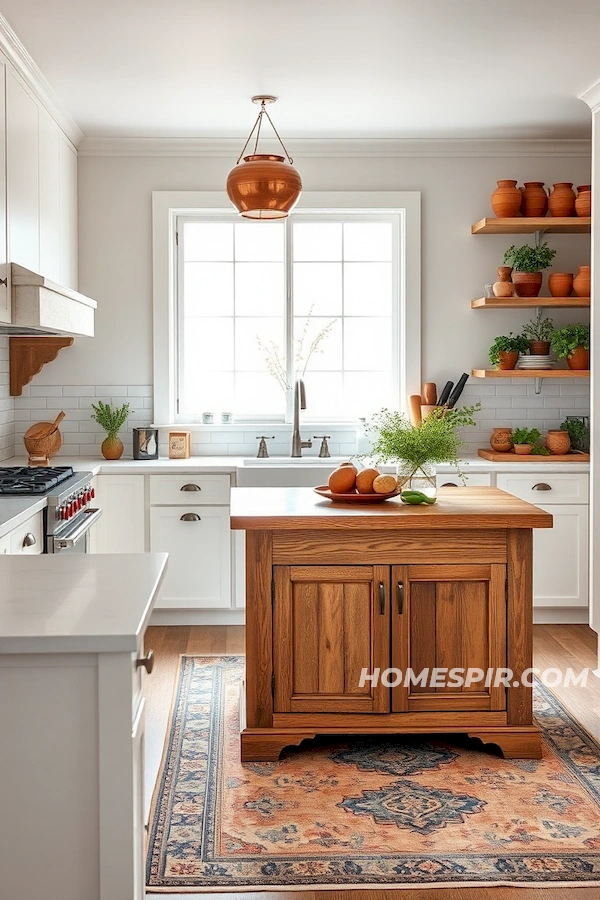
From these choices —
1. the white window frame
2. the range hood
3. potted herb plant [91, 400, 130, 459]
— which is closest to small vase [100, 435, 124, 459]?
potted herb plant [91, 400, 130, 459]

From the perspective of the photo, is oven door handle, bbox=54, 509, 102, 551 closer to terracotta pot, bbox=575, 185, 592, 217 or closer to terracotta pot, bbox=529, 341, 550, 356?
terracotta pot, bbox=529, 341, 550, 356

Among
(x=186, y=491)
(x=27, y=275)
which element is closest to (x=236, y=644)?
(x=186, y=491)

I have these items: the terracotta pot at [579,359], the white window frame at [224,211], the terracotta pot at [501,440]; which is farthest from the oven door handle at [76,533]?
the terracotta pot at [579,359]

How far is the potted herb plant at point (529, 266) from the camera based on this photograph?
17.6 feet

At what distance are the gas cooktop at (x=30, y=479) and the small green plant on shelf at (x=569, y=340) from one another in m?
2.74

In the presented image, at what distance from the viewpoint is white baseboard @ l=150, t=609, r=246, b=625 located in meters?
5.26

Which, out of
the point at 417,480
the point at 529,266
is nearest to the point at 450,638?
the point at 417,480

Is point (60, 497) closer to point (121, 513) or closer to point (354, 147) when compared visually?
point (121, 513)

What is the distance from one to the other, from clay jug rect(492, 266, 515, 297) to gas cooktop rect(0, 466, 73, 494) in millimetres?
2555

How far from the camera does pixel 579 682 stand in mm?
4328

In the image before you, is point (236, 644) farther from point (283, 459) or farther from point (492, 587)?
point (492, 587)

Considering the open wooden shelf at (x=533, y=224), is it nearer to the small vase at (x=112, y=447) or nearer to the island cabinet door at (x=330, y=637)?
the small vase at (x=112, y=447)

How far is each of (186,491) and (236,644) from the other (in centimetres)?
85

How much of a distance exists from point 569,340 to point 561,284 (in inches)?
13.1
